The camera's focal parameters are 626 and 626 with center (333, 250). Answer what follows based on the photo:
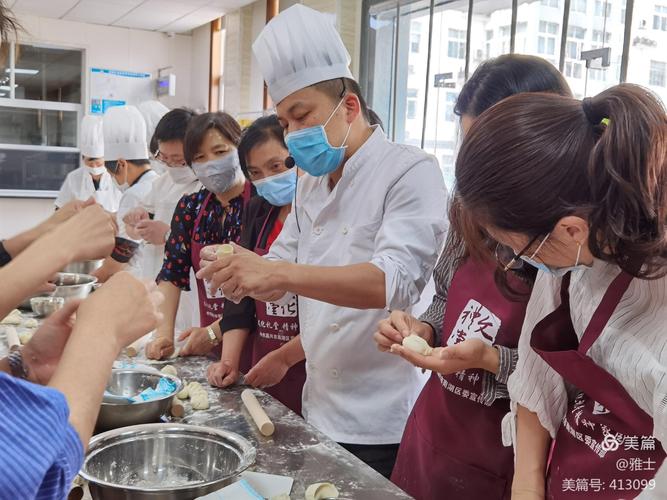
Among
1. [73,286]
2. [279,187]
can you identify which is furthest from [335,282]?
[73,286]

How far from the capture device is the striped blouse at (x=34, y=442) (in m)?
0.67

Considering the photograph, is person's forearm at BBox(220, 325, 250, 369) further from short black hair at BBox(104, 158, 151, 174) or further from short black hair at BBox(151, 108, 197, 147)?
short black hair at BBox(104, 158, 151, 174)

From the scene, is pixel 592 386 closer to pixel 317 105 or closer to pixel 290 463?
pixel 290 463

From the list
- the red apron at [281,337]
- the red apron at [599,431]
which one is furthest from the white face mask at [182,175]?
the red apron at [599,431]

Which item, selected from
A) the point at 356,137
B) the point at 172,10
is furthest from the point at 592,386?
the point at 172,10

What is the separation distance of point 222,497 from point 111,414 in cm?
46

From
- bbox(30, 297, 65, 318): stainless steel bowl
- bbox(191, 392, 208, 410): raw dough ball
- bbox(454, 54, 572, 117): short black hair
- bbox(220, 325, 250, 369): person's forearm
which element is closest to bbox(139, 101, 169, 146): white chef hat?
bbox(30, 297, 65, 318): stainless steel bowl

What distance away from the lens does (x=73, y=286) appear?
2908 millimetres

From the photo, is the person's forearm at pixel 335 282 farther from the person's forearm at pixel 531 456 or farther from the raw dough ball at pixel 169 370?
the raw dough ball at pixel 169 370

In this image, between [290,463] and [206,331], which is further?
[206,331]

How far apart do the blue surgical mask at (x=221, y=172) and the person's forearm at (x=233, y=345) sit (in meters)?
0.61

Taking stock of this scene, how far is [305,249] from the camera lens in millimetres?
1880

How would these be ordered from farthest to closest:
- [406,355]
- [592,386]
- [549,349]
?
[406,355] → [549,349] → [592,386]

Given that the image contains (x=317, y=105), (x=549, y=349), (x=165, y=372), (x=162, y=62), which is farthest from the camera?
(x=162, y=62)
